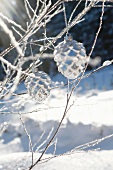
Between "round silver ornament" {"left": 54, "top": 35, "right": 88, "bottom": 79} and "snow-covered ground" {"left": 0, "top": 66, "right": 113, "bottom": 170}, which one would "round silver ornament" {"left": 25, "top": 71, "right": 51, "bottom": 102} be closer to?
"round silver ornament" {"left": 54, "top": 35, "right": 88, "bottom": 79}

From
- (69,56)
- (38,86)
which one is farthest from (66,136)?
(69,56)

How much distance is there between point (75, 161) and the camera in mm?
3230

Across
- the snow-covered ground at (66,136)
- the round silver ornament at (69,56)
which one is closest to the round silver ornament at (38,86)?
the round silver ornament at (69,56)

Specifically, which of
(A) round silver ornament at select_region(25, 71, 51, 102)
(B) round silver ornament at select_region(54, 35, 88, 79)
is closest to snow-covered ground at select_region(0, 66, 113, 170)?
(A) round silver ornament at select_region(25, 71, 51, 102)

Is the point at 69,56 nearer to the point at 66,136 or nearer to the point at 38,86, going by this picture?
the point at 38,86

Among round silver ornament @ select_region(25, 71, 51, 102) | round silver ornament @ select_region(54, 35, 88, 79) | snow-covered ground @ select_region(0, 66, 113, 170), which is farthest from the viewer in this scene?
snow-covered ground @ select_region(0, 66, 113, 170)

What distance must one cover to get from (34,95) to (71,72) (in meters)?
Result: 0.33

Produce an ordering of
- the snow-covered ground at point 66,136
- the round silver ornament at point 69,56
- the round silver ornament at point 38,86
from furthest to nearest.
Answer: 1. the snow-covered ground at point 66,136
2. the round silver ornament at point 38,86
3. the round silver ornament at point 69,56

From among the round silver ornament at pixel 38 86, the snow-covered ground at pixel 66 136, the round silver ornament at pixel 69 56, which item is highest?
the round silver ornament at pixel 69 56

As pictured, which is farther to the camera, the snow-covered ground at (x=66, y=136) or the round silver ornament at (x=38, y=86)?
the snow-covered ground at (x=66, y=136)

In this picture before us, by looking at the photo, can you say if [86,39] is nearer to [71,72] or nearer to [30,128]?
[30,128]

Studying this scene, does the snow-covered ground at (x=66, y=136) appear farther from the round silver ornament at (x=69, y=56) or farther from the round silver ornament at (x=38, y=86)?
the round silver ornament at (x=69, y=56)

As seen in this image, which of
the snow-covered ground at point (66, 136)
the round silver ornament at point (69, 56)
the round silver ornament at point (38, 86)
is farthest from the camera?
the snow-covered ground at point (66, 136)

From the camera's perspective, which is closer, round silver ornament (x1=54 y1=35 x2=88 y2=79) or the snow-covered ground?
round silver ornament (x1=54 y1=35 x2=88 y2=79)
